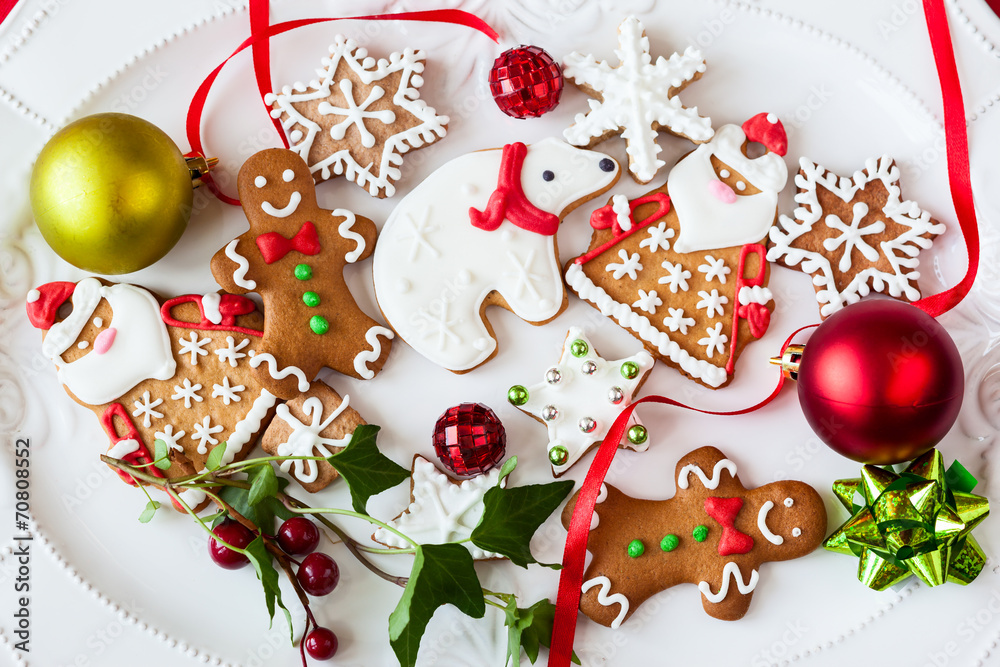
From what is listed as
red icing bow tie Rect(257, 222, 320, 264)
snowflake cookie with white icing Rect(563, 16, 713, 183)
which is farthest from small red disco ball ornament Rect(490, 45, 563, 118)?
red icing bow tie Rect(257, 222, 320, 264)

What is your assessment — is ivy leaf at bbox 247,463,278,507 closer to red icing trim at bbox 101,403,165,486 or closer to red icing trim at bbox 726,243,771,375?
red icing trim at bbox 101,403,165,486

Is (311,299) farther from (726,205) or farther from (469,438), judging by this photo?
(726,205)

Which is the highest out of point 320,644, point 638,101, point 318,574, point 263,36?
point 263,36

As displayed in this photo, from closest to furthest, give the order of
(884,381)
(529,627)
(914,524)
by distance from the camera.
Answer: (884,381)
(914,524)
(529,627)

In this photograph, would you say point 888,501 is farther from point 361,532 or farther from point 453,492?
point 361,532

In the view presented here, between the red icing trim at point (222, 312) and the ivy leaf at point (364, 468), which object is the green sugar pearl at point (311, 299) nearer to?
the red icing trim at point (222, 312)

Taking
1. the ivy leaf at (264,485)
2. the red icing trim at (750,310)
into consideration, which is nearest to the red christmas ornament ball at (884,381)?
the red icing trim at (750,310)

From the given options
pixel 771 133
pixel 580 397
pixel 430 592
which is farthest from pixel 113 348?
pixel 771 133
